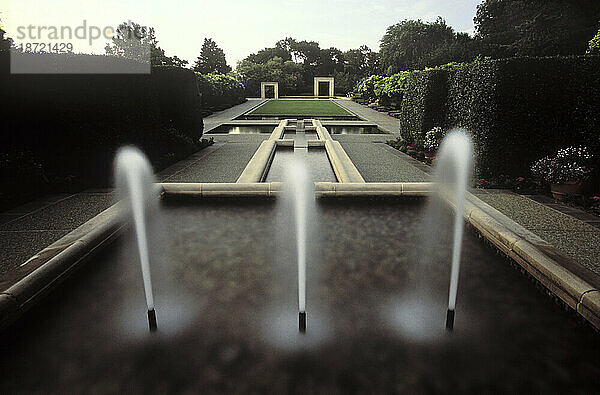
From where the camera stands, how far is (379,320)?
329 centimetres

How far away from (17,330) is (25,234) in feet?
7.75

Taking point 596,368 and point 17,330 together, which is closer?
point 596,368

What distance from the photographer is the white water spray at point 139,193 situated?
3951 millimetres

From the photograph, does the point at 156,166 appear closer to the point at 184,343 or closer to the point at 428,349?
the point at 184,343

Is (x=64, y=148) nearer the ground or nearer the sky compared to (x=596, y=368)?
nearer the sky

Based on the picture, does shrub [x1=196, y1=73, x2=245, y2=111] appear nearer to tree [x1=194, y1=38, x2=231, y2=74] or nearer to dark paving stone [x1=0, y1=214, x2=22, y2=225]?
dark paving stone [x1=0, y1=214, x2=22, y2=225]

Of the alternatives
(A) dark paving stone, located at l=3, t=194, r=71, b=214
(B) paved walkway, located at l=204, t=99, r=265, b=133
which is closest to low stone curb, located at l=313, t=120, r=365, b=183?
(A) dark paving stone, located at l=3, t=194, r=71, b=214

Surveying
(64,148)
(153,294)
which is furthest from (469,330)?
(64,148)

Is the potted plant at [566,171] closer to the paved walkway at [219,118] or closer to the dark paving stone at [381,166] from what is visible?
the dark paving stone at [381,166]

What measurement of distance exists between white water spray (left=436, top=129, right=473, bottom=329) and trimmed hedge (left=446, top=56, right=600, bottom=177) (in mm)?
676

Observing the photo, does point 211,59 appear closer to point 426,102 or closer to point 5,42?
point 5,42

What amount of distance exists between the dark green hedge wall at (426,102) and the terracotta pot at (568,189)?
15.1 feet

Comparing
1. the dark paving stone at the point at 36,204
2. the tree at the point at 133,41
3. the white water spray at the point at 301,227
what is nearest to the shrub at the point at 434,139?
the white water spray at the point at 301,227

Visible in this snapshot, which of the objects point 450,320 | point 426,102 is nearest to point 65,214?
point 450,320
